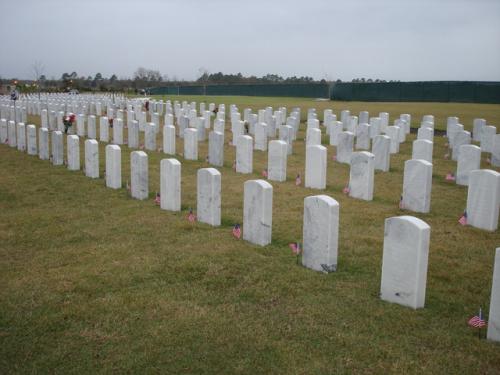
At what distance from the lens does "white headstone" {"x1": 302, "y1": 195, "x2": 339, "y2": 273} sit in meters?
5.65

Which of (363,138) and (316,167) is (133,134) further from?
(316,167)

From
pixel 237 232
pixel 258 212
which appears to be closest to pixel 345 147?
pixel 237 232

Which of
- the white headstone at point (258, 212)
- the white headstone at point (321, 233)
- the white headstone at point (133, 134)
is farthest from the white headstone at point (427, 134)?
the white headstone at point (321, 233)

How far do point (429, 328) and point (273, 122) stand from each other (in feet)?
47.8

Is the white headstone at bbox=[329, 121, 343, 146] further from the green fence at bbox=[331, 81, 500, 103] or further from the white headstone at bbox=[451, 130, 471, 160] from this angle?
the green fence at bbox=[331, 81, 500, 103]

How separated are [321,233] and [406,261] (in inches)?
42.9

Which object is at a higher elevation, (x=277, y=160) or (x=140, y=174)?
(x=277, y=160)

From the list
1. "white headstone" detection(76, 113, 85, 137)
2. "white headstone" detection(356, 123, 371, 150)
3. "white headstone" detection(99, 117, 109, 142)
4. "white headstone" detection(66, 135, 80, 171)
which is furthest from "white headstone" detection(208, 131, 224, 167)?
"white headstone" detection(76, 113, 85, 137)

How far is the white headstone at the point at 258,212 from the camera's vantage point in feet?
21.5

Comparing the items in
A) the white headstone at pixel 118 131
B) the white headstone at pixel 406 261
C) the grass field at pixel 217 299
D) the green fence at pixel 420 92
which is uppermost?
the green fence at pixel 420 92

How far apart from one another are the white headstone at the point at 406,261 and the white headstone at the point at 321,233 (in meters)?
0.73

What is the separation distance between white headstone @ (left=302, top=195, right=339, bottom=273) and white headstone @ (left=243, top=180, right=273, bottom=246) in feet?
2.62

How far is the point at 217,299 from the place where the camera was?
5125 mm

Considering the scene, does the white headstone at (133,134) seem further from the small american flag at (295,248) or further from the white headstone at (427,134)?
the small american flag at (295,248)
